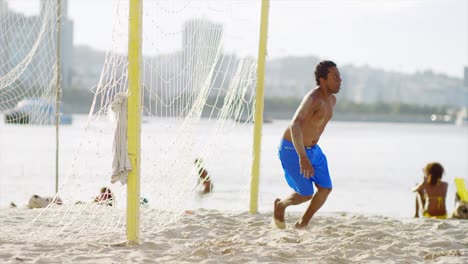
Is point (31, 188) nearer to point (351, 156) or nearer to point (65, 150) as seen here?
point (65, 150)

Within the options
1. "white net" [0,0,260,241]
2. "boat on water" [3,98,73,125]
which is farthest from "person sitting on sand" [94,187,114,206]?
"boat on water" [3,98,73,125]

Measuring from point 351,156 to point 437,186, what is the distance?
22.4m

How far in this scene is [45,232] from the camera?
238 inches

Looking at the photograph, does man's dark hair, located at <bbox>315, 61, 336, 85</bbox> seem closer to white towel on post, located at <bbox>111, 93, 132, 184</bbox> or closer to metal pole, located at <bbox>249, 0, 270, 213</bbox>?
metal pole, located at <bbox>249, 0, 270, 213</bbox>

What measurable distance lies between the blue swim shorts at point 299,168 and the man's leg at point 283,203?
0.07 meters

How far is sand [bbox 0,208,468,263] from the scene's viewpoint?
513cm

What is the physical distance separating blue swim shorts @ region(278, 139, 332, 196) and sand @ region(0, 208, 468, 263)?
38 centimetres

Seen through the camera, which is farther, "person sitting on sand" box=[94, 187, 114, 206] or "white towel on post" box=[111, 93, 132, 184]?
"person sitting on sand" box=[94, 187, 114, 206]

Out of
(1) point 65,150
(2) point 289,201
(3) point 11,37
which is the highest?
(3) point 11,37

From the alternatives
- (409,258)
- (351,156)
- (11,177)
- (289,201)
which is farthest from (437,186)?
(351,156)

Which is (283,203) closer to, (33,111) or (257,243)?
(257,243)

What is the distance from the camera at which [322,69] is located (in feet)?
20.7

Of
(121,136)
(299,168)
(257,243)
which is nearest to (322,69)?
(299,168)

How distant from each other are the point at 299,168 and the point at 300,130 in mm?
344
